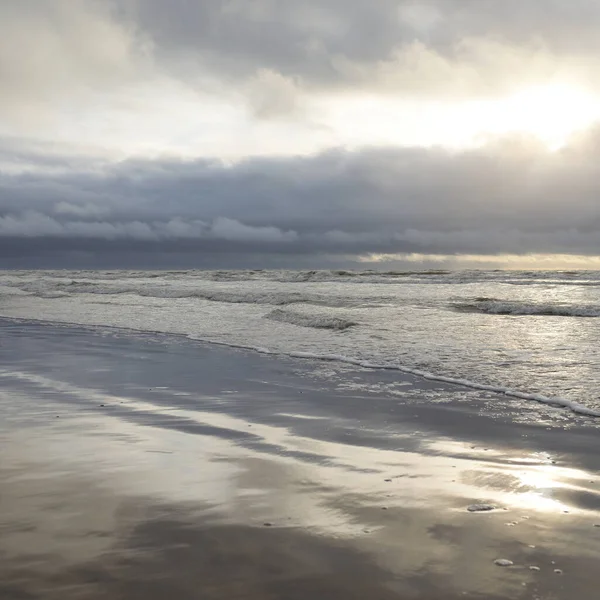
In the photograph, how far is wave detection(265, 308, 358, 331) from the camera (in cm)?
1655

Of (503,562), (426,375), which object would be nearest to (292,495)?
(503,562)

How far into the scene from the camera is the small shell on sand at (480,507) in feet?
12.7

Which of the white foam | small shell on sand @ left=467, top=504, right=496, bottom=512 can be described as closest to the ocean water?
the white foam

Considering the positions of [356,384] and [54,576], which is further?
[356,384]

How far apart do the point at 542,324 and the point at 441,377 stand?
30.9 ft

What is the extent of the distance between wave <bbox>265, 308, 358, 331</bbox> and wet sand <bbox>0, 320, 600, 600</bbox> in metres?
8.47

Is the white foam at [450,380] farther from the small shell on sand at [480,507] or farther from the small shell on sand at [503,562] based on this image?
the small shell on sand at [503,562]

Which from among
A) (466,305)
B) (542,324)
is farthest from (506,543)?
(466,305)

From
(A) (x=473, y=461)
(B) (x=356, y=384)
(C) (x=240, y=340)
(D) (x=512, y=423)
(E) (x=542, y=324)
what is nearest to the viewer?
(A) (x=473, y=461)

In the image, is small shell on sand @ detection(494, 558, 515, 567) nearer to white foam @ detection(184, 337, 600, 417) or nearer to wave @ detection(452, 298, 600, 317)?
white foam @ detection(184, 337, 600, 417)

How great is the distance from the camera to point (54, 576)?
292cm

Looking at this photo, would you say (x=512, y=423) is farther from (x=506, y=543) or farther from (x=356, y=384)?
(x=506, y=543)

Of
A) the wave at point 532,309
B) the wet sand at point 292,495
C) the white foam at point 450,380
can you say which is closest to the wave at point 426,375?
the white foam at point 450,380

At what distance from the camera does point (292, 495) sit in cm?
413
